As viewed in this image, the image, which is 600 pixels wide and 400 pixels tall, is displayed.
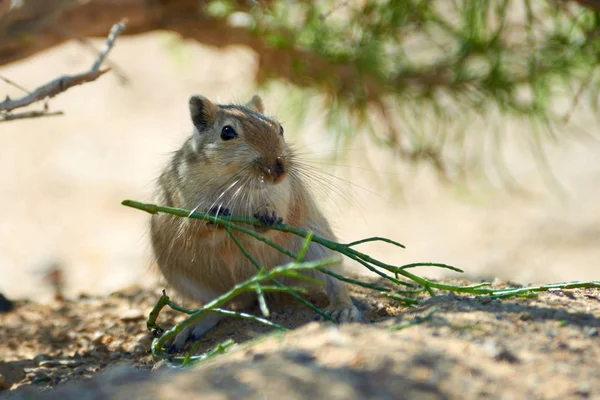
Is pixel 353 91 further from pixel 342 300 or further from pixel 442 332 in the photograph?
pixel 442 332

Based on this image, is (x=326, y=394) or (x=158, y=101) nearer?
(x=326, y=394)

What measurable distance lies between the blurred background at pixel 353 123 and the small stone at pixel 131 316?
0.96 ft

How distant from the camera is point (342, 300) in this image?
3814mm

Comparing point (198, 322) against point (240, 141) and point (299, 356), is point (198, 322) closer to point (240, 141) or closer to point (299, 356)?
point (240, 141)

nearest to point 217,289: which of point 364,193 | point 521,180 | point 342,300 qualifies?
point 342,300

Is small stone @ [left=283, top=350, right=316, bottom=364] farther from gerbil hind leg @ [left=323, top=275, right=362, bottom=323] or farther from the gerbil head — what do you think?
the gerbil head

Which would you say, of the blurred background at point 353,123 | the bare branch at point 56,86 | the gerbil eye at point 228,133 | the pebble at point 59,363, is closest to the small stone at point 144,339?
the pebble at point 59,363

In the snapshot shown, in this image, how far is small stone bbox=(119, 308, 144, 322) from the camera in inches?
174

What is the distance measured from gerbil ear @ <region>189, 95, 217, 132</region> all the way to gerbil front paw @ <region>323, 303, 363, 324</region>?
124 cm

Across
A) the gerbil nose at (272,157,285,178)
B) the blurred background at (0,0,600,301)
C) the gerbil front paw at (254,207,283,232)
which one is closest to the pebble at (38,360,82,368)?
the blurred background at (0,0,600,301)

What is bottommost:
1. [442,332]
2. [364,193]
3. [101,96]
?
[442,332]

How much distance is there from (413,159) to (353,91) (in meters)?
0.75

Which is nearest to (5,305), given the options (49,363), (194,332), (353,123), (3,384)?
(49,363)

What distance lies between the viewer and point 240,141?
3842mm
